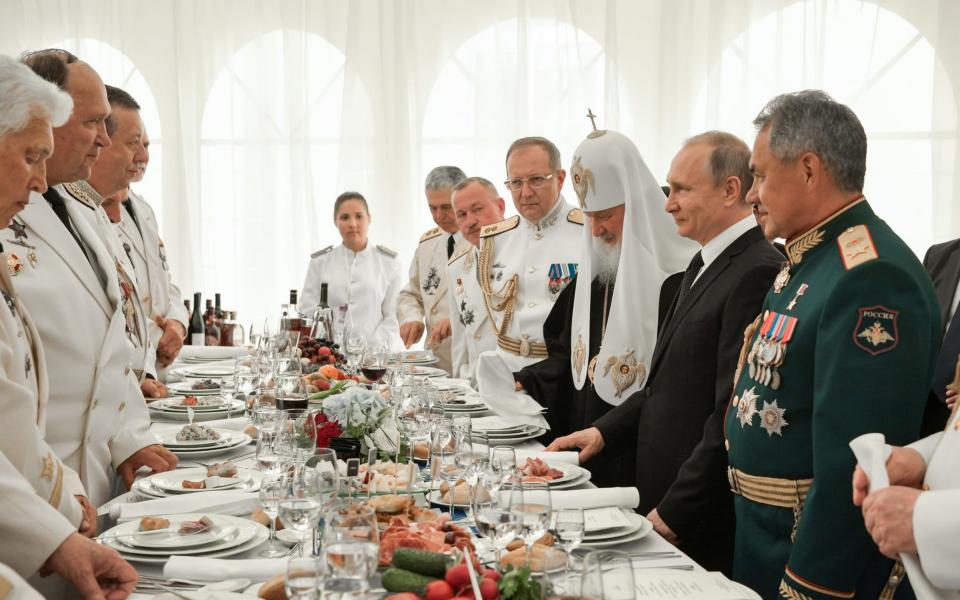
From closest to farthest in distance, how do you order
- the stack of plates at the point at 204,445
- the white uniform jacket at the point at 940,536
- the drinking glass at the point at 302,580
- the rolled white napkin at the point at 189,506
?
the drinking glass at the point at 302,580, the white uniform jacket at the point at 940,536, the rolled white napkin at the point at 189,506, the stack of plates at the point at 204,445

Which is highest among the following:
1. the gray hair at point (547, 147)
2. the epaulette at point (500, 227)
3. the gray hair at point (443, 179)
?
the gray hair at point (443, 179)

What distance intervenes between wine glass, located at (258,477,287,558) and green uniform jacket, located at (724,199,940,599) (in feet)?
3.61

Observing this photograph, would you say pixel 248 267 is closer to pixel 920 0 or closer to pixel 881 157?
pixel 881 157

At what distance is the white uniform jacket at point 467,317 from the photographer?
496 centimetres

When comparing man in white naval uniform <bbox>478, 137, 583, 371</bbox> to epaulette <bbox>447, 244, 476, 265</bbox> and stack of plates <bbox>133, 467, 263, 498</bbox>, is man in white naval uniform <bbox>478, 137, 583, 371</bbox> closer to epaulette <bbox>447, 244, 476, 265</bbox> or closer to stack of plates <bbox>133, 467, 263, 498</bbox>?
epaulette <bbox>447, 244, 476, 265</bbox>

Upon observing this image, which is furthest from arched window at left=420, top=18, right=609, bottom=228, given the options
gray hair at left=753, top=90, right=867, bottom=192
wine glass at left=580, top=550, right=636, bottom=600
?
wine glass at left=580, top=550, right=636, bottom=600

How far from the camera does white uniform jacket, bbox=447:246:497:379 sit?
195 inches

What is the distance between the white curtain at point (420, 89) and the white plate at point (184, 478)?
538 cm

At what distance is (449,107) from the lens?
771 centimetres

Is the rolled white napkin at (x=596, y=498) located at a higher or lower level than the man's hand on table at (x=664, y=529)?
higher

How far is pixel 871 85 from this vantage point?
24.2ft

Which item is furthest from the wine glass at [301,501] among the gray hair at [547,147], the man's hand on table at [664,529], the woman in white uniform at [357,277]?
the woman in white uniform at [357,277]

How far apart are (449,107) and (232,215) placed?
210cm

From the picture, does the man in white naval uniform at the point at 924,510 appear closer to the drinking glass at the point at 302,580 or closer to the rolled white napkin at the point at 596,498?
the rolled white napkin at the point at 596,498
